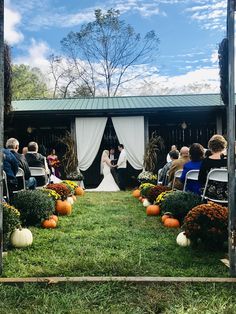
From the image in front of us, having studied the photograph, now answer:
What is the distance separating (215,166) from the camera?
18.3ft

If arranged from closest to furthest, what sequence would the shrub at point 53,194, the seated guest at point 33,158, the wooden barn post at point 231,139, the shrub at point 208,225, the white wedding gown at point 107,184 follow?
the wooden barn post at point 231,139, the shrub at point 208,225, the shrub at point 53,194, the seated guest at point 33,158, the white wedding gown at point 107,184

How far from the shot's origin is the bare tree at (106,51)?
2952 cm

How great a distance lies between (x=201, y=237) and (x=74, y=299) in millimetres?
1985

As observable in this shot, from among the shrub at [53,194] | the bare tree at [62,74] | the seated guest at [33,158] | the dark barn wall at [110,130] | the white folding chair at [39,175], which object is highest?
the bare tree at [62,74]

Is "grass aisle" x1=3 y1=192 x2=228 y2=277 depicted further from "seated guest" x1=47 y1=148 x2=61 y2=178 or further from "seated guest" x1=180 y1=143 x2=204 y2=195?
"seated guest" x1=47 y1=148 x2=61 y2=178

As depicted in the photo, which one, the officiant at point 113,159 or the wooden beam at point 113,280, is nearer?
the wooden beam at point 113,280

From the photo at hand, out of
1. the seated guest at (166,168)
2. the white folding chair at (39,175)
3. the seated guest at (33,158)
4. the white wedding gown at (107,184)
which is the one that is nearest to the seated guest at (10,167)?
the white folding chair at (39,175)

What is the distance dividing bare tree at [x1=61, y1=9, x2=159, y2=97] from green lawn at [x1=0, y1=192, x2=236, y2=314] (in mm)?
24885

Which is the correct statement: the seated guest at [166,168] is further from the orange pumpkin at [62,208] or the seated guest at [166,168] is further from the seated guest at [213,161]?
the seated guest at [213,161]

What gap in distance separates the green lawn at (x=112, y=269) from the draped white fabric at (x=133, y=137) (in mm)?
8457

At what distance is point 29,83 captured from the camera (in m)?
36.9

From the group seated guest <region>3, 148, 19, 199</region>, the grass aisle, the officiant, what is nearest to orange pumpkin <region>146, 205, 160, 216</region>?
the grass aisle

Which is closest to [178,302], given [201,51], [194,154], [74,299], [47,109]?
[74,299]

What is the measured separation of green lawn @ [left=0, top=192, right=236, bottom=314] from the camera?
9.73 ft
